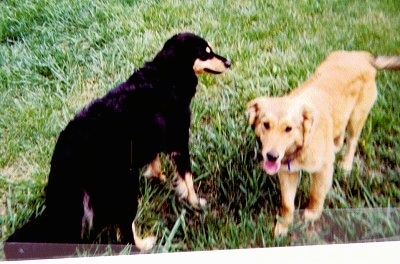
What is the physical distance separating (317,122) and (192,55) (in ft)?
1.10

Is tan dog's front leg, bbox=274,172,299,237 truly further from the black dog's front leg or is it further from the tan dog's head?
the black dog's front leg

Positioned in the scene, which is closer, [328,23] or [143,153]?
[143,153]

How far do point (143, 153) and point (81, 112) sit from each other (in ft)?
→ 0.57

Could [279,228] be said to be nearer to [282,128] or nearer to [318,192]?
[318,192]

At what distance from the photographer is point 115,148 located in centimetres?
126

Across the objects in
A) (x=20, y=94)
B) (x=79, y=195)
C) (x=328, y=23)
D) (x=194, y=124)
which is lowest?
(x=79, y=195)

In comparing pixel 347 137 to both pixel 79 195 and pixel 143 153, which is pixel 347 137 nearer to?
pixel 143 153

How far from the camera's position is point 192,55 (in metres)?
1.33

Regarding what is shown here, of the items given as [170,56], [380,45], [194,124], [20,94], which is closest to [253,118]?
[194,124]

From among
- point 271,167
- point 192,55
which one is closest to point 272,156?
point 271,167

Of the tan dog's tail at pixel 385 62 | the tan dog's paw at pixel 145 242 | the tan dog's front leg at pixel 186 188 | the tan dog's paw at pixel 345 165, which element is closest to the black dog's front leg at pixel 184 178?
the tan dog's front leg at pixel 186 188

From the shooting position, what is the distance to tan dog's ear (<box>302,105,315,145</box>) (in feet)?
4.19

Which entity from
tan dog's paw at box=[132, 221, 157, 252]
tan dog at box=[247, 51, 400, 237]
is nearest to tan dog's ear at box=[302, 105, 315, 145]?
tan dog at box=[247, 51, 400, 237]

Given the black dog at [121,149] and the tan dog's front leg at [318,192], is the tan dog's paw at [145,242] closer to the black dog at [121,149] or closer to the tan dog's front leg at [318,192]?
the black dog at [121,149]
